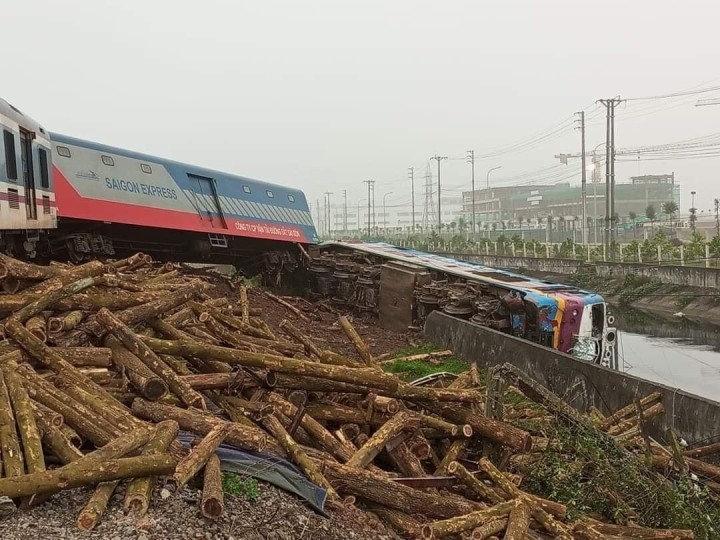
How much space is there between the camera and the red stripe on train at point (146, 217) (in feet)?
48.1

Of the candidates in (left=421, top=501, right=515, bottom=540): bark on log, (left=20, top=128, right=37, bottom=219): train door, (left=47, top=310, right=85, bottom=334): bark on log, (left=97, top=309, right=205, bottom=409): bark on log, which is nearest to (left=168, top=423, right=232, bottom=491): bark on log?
(left=97, top=309, right=205, bottom=409): bark on log

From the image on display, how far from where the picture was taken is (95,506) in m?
3.97

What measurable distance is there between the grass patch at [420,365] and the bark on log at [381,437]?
4569 mm

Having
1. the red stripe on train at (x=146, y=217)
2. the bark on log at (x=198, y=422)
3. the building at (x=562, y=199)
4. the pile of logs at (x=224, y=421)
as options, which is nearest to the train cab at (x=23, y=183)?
the red stripe on train at (x=146, y=217)

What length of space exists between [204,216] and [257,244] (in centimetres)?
267

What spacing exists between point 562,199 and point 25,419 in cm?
11286

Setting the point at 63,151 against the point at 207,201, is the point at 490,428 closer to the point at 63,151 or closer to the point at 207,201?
the point at 63,151

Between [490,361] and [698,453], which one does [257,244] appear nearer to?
[490,361]

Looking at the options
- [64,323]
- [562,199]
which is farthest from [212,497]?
[562,199]

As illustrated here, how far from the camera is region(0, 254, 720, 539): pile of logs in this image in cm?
445

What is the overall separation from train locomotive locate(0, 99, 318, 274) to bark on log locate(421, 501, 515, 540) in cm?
887

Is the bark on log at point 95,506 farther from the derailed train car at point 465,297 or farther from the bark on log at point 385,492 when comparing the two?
the derailed train car at point 465,297

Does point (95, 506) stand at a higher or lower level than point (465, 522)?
higher

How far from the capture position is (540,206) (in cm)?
11144
